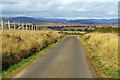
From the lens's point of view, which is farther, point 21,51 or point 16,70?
point 21,51

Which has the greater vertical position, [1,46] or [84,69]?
[1,46]

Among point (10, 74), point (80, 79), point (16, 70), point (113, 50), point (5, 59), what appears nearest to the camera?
point (80, 79)

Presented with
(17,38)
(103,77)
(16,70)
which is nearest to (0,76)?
(16,70)

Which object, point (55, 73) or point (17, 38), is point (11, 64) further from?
point (17, 38)

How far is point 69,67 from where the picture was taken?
17000mm

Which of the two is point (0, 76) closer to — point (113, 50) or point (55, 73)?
point (55, 73)

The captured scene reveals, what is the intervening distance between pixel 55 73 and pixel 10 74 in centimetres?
208

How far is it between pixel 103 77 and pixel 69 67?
3.69 meters

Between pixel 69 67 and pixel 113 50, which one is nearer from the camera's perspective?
pixel 69 67

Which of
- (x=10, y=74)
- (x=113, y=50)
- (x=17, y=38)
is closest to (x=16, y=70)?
(x=10, y=74)

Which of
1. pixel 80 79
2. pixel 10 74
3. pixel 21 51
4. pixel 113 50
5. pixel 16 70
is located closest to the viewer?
pixel 80 79

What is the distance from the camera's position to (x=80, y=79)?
513 inches

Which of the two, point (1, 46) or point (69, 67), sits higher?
point (1, 46)

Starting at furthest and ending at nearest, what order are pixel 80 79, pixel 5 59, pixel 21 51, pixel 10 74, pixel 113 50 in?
pixel 113 50, pixel 21 51, pixel 5 59, pixel 10 74, pixel 80 79
